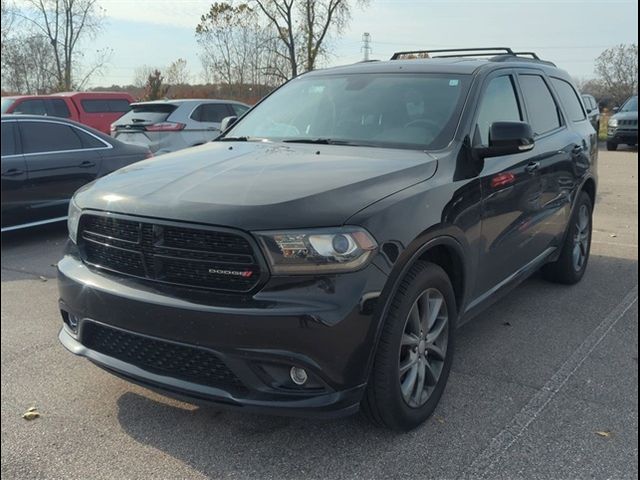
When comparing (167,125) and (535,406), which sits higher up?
(167,125)

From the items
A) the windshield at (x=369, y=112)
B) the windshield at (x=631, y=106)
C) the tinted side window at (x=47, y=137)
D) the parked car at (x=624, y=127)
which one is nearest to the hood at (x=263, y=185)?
the windshield at (x=369, y=112)

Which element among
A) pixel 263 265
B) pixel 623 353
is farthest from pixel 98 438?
pixel 623 353

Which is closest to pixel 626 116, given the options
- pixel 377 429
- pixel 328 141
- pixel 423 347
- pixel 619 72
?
pixel 619 72

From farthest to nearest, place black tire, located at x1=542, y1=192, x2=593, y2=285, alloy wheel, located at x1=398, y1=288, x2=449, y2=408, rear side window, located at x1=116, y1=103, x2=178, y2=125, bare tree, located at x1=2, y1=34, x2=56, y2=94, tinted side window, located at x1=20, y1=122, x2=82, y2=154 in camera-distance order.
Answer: rear side window, located at x1=116, y1=103, x2=178, y2=125
tinted side window, located at x1=20, y1=122, x2=82, y2=154
black tire, located at x1=542, y1=192, x2=593, y2=285
bare tree, located at x1=2, y1=34, x2=56, y2=94
alloy wheel, located at x1=398, y1=288, x2=449, y2=408

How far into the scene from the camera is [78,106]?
14273mm

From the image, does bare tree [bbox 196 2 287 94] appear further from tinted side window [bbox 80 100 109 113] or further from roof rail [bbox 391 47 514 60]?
tinted side window [bbox 80 100 109 113]

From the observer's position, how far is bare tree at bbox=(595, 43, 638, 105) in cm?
2808

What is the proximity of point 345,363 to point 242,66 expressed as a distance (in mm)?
2420

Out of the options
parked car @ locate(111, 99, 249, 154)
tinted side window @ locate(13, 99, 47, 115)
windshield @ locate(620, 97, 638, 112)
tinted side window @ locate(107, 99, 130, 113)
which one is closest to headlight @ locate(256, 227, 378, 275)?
parked car @ locate(111, 99, 249, 154)

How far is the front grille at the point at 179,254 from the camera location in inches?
99.0

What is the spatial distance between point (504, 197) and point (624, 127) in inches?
748

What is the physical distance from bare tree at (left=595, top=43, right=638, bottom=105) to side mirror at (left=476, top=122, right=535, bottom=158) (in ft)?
91.0

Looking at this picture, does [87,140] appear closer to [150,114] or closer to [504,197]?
[150,114]

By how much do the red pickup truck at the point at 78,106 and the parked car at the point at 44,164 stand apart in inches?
187
